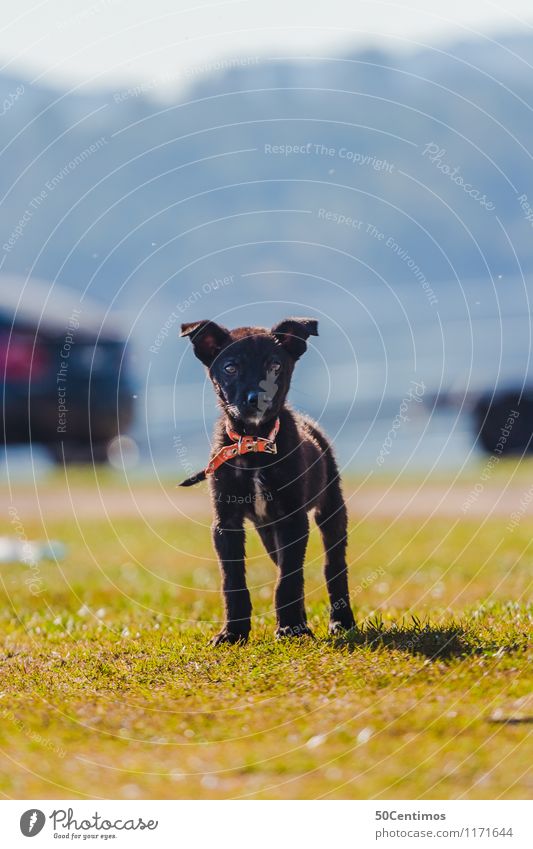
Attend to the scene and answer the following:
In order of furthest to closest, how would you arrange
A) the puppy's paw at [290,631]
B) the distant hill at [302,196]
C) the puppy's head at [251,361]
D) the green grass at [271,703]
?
the distant hill at [302,196] → the puppy's paw at [290,631] → the puppy's head at [251,361] → the green grass at [271,703]

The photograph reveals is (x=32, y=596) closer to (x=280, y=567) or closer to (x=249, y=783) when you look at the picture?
(x=280, y=567)

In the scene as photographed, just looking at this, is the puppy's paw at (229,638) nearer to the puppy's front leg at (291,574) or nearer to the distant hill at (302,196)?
the puppy's front leg at (291,574)

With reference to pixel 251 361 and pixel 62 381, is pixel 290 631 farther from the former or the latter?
pixel 62 381

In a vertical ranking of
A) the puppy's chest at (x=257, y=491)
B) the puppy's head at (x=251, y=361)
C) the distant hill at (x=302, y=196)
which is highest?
the distant hill at (x=302, y=196)

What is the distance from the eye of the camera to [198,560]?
44.8ft

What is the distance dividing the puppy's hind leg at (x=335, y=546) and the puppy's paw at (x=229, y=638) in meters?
0.71

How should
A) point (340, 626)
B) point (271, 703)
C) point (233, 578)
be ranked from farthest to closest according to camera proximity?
point (340, 626), point (233, 578), point (271, 703)

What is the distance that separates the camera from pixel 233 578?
6.87m

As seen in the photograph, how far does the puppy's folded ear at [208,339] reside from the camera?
6824 mm

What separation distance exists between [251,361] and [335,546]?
149 cm

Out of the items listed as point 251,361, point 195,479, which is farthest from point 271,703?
point 251,361

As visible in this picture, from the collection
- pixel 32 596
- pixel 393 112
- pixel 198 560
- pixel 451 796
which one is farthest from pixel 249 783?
pixel 393 112

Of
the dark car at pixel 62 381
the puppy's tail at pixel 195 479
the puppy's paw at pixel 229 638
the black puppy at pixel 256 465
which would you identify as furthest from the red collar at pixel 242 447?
the dark car at pixel 62 381
